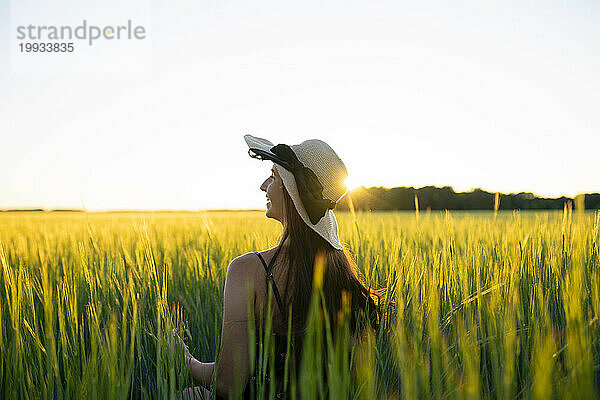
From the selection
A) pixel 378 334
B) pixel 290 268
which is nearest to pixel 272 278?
pixel 290 268

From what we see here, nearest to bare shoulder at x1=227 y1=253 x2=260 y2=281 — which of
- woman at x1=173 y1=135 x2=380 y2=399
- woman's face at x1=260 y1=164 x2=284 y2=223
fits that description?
woman at x1=173 y1=135 x2=380 y2=399

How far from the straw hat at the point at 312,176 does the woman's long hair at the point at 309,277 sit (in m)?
0.04

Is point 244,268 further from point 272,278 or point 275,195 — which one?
point 275,195

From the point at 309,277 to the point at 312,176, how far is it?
0.32m

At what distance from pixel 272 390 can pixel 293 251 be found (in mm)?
542

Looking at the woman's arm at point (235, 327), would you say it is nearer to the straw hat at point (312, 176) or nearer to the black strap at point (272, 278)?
the black strap at point (272, 278)

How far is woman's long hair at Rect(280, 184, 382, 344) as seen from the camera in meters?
1.35

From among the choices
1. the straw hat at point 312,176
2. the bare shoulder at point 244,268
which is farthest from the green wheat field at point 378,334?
the straw hat at point 312,176

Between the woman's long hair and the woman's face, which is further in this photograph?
the woman's face

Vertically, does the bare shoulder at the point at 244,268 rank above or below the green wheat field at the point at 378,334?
above

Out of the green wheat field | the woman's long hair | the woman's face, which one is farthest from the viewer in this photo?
the woman's face

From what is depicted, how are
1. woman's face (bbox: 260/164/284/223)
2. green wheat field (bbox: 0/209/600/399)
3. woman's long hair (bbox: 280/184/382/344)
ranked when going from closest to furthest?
green wheat field (bbox: 0/209/600/399) → woman's long hair (bbox: 280/184/382/344) → woman's face (bbox: 260/164/284/223)

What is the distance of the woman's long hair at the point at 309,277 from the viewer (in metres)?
1.35

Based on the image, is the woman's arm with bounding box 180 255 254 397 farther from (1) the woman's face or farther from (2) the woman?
(1) the woman's face
